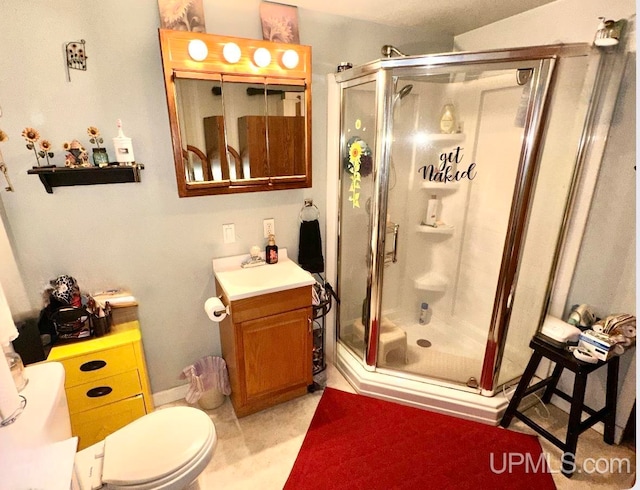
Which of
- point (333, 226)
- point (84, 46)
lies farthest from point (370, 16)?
point (84, 46)

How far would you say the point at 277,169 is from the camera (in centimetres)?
202

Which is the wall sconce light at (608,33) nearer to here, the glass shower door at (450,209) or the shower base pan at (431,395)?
the glass shower door at (450,209)

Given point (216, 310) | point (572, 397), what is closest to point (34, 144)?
point (216, 310)

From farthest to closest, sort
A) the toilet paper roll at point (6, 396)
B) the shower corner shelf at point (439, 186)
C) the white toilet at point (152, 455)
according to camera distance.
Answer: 1. the shower corner shelf at point (439, 186)
2. the white toilet at point (152, 455)
3. the toilet paper roll at point (6, 396)

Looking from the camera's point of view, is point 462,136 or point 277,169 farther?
point 462,136

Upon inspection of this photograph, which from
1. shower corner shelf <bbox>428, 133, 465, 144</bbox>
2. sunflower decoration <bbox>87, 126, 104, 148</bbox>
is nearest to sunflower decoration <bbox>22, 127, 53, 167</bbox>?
sunflower decoration <bbox>87, 126, 104, 148</bbox>

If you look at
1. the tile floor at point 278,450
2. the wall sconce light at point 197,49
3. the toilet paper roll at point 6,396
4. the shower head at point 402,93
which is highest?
the wall sconce light at point 197,49

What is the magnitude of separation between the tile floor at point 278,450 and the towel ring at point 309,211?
120 cm

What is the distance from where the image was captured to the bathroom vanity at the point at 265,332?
1806 millimetres

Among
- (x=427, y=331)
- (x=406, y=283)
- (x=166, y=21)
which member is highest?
(x=166, y=21)

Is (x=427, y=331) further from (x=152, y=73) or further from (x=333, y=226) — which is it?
(x=152, y=73)

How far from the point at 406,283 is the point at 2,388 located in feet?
7.56

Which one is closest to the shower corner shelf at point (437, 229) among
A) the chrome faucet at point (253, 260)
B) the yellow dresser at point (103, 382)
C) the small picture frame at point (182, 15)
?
the chrome faucet at point (253, 260)
